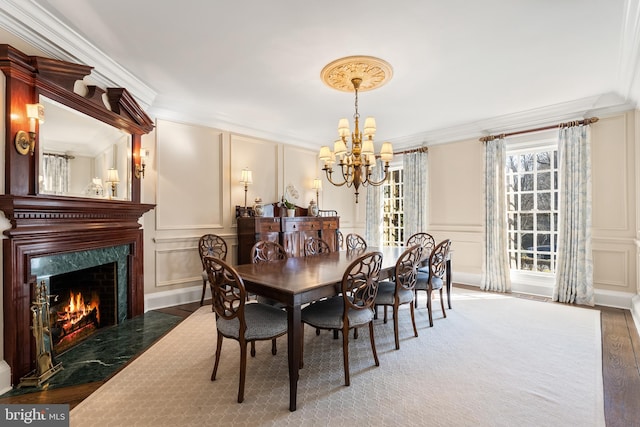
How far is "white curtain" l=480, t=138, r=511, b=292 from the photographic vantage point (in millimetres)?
4828

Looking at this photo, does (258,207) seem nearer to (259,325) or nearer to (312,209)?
(312,209)

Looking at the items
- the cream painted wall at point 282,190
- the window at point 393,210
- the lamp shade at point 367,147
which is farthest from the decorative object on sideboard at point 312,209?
the lamp shade at point 367,147

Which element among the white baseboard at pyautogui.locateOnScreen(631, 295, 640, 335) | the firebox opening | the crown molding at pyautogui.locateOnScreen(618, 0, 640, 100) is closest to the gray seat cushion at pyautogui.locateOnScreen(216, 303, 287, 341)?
the firebox opening

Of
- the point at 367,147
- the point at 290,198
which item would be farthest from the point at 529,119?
the point at 290,198

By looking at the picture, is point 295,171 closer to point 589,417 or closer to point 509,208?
point 509,208

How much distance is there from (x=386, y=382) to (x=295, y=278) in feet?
3.42

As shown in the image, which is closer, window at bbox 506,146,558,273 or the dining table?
the dining table

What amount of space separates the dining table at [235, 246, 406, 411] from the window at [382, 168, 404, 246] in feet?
11.2

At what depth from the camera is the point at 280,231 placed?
16.0 ft

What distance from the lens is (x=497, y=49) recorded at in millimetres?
2795

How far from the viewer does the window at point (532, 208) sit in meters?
4.64

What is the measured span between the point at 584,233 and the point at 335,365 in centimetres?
402

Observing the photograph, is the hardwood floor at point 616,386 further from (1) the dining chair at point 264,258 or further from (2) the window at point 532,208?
(2) the window at point 532,208

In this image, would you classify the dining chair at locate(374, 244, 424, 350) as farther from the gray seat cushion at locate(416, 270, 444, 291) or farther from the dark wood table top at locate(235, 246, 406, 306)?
the gray seat cushion at locate(416, 270, 444, 291)
